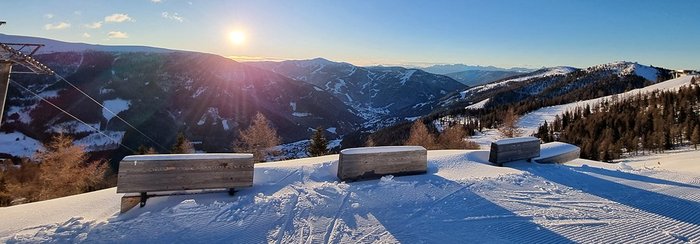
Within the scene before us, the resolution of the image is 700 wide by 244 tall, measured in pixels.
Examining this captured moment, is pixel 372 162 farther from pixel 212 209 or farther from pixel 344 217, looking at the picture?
pixel 212 209

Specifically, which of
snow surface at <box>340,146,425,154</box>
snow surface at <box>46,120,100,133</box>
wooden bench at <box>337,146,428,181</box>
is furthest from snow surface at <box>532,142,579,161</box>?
snow surface at <box>46,120,100,133</box>

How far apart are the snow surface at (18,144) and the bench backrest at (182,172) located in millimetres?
149766

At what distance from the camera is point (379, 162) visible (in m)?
11.1

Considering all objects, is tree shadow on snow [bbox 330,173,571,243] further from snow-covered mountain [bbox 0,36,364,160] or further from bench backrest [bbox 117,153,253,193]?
snow-covered mountain [bbox 0,36,364,160]

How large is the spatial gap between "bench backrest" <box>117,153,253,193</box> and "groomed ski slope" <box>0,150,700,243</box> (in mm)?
338

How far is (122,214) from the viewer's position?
8.03m

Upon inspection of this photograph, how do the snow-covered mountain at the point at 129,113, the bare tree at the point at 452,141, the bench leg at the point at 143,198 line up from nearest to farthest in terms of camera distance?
the bench leg at the point at 143,198
the bare tree at the point at 452,141
the snow-covered mountain at the point at 129,113

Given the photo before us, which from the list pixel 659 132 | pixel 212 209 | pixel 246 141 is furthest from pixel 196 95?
pixel 212 209

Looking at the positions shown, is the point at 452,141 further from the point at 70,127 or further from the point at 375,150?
the point at 70,127

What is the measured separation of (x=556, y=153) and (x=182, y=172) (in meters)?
14.9

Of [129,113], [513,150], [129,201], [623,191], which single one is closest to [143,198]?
[129,201]

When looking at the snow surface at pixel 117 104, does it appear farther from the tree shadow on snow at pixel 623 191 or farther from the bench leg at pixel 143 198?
the tree shadow on snow at pixel 623 191

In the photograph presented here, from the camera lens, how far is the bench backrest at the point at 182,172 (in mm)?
8422

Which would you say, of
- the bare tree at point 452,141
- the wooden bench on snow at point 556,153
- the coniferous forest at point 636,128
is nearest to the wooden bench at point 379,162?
the wooden bench on snow at point 556,153
